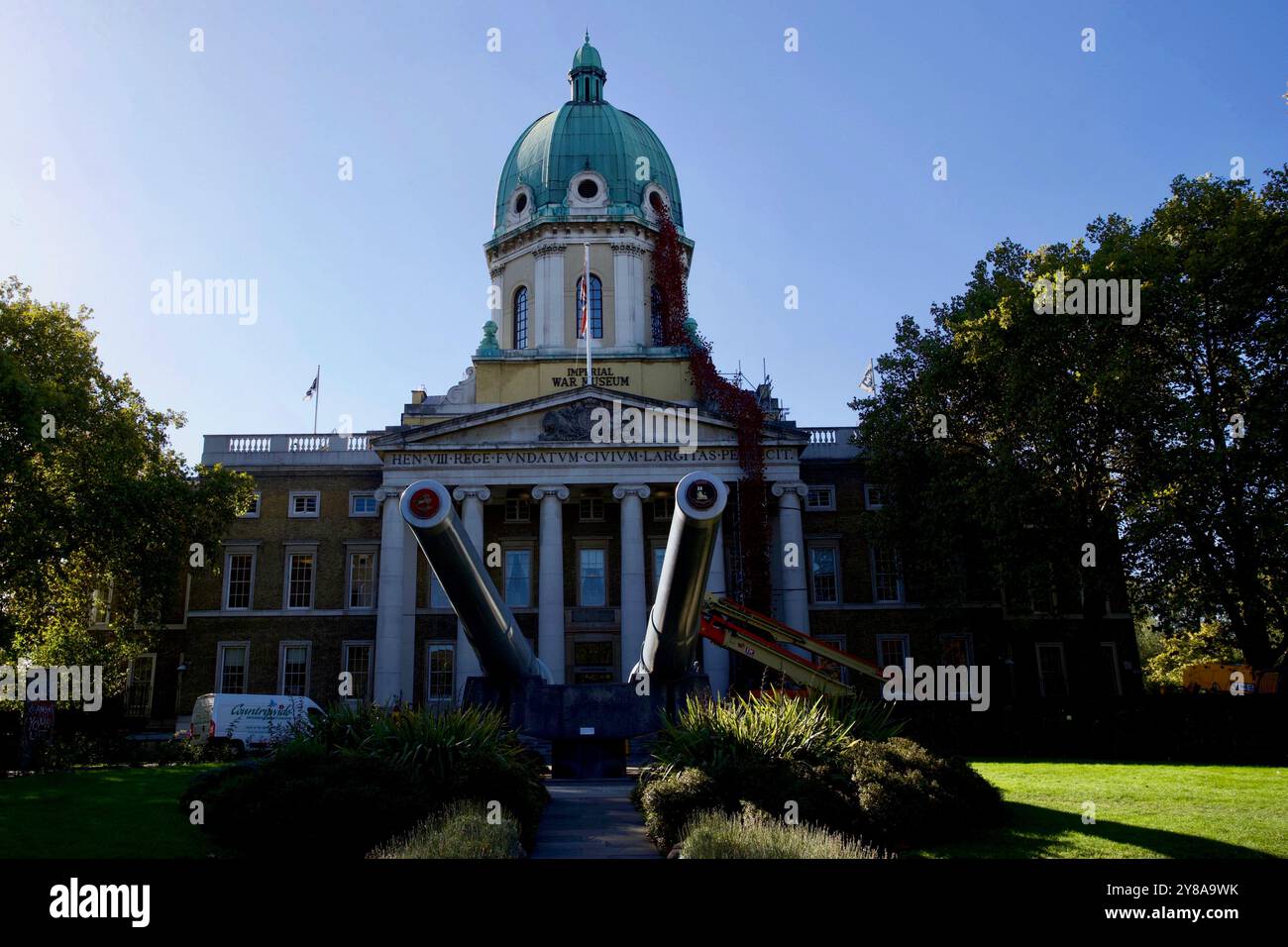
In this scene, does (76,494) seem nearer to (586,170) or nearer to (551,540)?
(551,540)

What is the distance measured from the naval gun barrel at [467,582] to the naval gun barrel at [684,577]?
2.32 m

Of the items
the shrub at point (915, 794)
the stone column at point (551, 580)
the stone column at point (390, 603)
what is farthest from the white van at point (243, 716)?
the shrub at point (915, 794)

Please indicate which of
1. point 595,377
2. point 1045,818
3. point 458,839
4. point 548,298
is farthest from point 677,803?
point 548,298

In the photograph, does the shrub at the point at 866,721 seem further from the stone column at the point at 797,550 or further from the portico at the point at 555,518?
the stone column at the point at 797,550

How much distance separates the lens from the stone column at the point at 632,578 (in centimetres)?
3653

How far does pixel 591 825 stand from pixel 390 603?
25269 mm

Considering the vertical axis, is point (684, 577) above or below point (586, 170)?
below

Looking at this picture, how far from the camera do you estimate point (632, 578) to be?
3688 centimetres

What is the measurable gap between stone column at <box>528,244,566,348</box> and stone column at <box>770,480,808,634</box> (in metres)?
12.8

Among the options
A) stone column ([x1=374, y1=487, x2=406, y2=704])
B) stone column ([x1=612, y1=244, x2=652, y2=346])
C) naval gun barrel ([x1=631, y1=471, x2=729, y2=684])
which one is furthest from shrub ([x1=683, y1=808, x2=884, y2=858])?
stone column ([x1=612, y1=244, x2=652, y2=346])

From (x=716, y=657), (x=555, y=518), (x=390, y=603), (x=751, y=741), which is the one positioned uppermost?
(x=555, y=518)

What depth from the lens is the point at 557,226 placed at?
153ft
